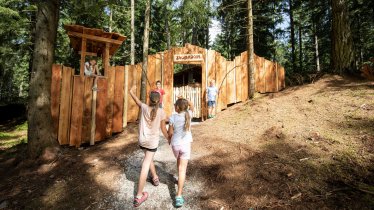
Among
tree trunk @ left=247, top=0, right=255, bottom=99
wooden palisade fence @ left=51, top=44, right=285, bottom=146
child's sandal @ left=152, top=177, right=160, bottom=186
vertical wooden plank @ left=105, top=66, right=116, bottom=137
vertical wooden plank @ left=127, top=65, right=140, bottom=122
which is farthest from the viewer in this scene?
tree trunk @ left=247, top=0, right=255, bottom=99

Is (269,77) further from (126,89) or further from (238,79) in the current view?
(126,89)

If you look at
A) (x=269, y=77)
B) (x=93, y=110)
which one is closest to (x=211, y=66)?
(x=269, y=77)

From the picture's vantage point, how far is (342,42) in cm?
885

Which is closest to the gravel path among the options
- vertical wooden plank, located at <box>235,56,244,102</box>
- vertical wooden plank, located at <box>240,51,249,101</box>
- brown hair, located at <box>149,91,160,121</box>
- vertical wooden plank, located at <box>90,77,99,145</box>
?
brown hair, located at <box>149,91,160,121</box>

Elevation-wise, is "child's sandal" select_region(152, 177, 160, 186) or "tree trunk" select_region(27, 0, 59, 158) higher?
"tree trunk" select_region(27, 0, 59, 158)

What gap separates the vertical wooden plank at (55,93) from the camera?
6.40 metres

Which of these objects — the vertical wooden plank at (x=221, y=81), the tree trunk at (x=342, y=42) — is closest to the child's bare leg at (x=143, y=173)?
the vertical wooden plank at (x=221, y=81)

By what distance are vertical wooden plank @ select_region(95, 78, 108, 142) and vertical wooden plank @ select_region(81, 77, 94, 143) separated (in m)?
0.22

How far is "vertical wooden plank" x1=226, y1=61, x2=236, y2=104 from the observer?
35.4 ft

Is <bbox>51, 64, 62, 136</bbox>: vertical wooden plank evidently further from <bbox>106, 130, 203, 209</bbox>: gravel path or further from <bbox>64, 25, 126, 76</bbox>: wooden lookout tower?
<bbox>106, 130, 203, 209</bbox>: gravel path

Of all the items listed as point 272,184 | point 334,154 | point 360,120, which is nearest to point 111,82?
point 272,184

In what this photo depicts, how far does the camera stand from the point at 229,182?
15.0 ft

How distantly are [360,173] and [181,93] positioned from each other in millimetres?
7523

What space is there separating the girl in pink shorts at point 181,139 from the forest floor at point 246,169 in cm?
46
